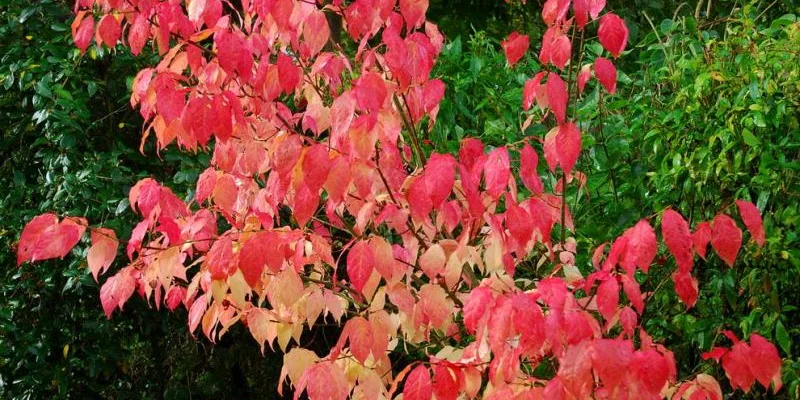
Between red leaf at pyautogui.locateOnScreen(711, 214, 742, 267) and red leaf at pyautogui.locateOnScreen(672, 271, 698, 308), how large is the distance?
10.3 inches

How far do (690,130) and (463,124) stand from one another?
3.43 ft

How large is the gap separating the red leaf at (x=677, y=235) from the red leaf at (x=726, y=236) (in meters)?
0.07

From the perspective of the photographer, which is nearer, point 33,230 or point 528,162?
point 33,230

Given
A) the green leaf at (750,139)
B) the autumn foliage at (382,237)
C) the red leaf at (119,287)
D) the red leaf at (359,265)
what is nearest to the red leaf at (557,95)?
the autumn foliage at (382,237)

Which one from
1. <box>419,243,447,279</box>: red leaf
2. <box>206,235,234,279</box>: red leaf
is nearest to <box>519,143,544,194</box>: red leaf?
<box>419,243,447,279</box>: red leaf

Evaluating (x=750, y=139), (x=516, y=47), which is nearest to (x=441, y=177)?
(x=516, y=47)

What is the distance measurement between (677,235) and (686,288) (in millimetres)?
424

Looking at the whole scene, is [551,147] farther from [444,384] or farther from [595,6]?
[444,384]

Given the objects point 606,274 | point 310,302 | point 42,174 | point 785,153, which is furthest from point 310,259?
point 42,174

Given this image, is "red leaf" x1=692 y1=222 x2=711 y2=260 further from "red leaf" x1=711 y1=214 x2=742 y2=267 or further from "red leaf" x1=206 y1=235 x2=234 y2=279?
"red leaf" x1=206 y1=235 x2=234 y2=279

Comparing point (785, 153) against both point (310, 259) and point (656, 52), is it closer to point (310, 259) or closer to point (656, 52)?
point (656, 52)

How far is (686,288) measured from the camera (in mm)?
2547

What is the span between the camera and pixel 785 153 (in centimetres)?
313

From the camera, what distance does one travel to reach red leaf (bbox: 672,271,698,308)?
8.23ft
